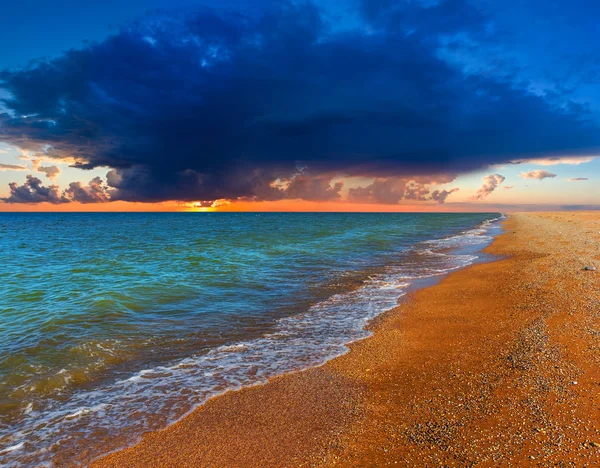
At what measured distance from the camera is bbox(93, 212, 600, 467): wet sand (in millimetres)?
5680

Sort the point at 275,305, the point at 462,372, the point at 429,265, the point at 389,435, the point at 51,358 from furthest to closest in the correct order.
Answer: the point at 429,265 < the point at 275,305 < the point at 51,358 < the point at 462,372 < the point at 389,435

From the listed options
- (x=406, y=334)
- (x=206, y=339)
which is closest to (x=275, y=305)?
(x=206, y=339)

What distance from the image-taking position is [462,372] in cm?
838

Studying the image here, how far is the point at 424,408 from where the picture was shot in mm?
6895

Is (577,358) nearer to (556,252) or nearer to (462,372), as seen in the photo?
(462,372)

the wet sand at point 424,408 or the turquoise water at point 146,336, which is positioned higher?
the wet sand at point 424,408

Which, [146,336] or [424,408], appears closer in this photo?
[424,408]

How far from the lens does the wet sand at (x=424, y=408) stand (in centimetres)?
568

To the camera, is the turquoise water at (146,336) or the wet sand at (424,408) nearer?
the wet sand at (424,408)

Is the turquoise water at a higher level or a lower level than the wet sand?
lower

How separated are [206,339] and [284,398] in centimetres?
492

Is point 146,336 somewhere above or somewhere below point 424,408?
below

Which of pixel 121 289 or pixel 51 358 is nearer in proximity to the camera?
pixel 51 358

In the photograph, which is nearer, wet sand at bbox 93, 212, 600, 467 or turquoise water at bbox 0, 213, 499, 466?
wet sand at bbox 93, 212, 600, 467
